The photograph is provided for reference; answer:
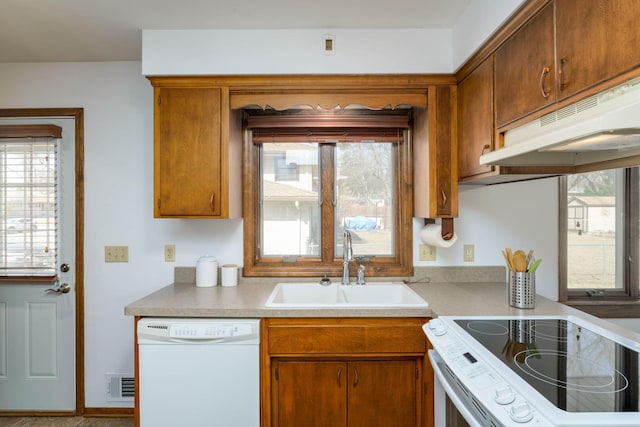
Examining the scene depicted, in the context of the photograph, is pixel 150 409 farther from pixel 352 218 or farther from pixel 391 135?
pixel 391 135

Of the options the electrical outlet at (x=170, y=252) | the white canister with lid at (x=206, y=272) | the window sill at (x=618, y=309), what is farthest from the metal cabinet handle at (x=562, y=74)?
the electrical outlet at (x=170, y=252)

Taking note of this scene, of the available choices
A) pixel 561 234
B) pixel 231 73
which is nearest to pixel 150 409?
pixel 231 73

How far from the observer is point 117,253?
2385 mm

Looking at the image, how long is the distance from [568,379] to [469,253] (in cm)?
131

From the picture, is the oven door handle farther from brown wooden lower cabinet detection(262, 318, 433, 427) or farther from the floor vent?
the floor vent

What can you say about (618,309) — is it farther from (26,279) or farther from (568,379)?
(26,279)

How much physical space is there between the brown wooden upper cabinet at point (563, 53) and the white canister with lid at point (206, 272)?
5.68 ft

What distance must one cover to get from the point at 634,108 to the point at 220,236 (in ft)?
6.79

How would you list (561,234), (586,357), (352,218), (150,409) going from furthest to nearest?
(352,218), (561,234), (150,409), (586,357)

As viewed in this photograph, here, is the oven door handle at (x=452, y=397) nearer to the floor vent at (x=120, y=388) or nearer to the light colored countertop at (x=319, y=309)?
the light colored countertop at (x=319, y=309)

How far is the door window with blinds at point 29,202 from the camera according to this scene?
2396 millimetres

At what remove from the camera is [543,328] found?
1442 mm

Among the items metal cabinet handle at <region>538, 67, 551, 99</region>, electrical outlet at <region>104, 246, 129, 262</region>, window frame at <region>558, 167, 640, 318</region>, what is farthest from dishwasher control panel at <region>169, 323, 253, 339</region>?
window frame at <region>558, 167, 640, 318</region>

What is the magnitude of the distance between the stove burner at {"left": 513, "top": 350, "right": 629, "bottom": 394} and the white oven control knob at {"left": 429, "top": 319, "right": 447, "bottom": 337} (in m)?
0.27
